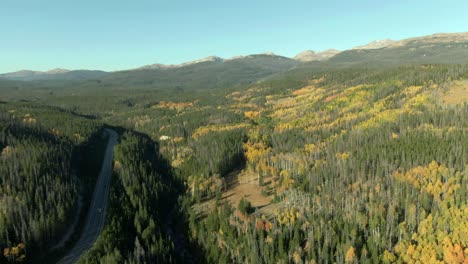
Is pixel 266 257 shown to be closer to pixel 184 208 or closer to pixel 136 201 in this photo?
pixel 184 208

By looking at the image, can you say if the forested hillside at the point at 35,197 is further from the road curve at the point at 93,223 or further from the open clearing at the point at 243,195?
the open clearing at the point at 243,195

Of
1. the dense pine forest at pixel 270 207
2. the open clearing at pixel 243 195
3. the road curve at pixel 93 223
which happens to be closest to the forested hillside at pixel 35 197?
the dense pine forest at pixel 270 207

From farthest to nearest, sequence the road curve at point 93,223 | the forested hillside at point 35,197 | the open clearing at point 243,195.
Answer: the open clearing at point 243,195, the forested hillside at point 35,197, the road curve at point 93,223

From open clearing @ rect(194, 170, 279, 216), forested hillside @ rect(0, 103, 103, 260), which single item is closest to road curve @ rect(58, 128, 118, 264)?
forested hillside @ rect(0, 103, 103, 260)

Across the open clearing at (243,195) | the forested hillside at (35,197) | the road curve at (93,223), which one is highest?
the forested hillside at (35,197)

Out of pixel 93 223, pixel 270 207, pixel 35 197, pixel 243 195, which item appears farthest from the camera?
pixel 243 195

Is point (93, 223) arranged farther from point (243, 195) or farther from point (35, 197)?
point (243, 195)

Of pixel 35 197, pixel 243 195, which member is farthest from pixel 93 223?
pixel 243 195

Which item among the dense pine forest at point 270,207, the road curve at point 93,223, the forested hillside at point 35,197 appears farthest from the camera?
the forested hillside at point 35,197

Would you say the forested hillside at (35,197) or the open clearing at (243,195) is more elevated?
the forested hillside at (35,197)

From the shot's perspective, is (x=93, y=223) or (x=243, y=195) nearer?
(x=93, y=223)

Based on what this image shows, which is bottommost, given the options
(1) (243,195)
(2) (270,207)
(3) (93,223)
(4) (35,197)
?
(2) (270,207)

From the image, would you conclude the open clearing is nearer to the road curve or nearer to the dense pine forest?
the dense pine forest
